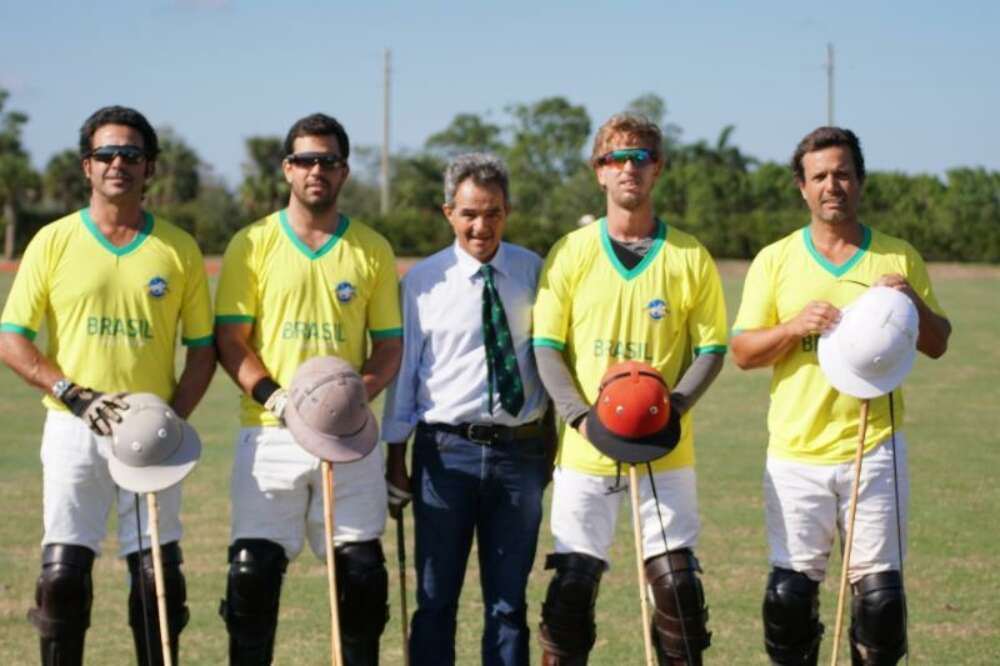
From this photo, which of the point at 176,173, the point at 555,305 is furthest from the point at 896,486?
the point at 176,173

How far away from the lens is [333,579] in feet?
17.1

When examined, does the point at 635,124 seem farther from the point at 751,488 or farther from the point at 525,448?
the point at 751,488

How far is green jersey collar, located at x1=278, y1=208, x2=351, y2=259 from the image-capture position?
18.3ft

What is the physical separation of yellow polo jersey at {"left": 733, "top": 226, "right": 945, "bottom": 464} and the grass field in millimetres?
1624

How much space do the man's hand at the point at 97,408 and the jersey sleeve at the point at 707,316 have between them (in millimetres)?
2057

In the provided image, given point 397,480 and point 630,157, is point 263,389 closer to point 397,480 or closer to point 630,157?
point 397,480

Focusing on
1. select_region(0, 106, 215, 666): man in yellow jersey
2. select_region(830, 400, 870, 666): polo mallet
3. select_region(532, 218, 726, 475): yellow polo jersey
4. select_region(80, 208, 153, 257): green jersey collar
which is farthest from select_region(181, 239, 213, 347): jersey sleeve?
select_region(830, 400, 870, 666): polo mallet

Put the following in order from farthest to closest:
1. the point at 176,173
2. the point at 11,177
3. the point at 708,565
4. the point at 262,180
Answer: the point at 176,173
the point at 262,180
the point at 11,177
the point at 708,565

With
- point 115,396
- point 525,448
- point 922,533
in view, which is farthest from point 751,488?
point 115,396

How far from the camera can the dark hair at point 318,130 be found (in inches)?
219

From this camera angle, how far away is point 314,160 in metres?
5.52

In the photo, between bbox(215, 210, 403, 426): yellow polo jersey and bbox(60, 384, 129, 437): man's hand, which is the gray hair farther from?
bbox(60, 384, 129, 437): man's hand

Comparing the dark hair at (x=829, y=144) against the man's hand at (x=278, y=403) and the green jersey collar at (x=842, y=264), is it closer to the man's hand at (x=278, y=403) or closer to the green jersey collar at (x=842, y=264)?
the green jersey collar at (x=842, y=264)

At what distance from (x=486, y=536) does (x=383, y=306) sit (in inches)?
37.0
